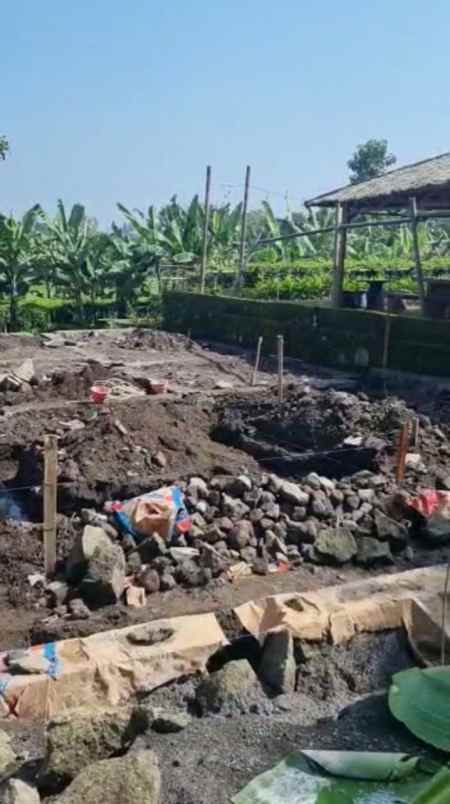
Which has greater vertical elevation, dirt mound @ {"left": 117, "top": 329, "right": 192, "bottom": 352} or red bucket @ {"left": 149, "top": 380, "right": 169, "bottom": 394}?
dirt mound @ {"left": 117, "top": 329, "right": 192, "bottom": 352}

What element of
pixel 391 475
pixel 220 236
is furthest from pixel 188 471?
pixel 220 236

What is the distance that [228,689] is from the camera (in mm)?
4770

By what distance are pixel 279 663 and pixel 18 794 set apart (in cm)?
183

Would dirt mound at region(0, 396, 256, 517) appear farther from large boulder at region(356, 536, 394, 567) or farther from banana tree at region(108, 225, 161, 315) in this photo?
banana tree at region(108, 225, 161, 315)

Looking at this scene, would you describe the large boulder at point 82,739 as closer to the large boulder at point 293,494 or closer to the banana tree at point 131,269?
the large boulder at point 293,494

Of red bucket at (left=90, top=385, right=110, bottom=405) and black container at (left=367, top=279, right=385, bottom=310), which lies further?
black container at (left=367, top=279, right=385, bottom=310)

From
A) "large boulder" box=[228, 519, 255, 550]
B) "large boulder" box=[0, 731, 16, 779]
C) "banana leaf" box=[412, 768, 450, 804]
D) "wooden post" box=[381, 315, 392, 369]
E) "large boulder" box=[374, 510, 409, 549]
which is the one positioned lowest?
"large boulder" box=[0, 731, 16, 779]

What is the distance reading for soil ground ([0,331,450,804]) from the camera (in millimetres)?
4262

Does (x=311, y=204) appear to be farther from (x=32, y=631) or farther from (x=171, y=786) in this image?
(x=171, y=786)

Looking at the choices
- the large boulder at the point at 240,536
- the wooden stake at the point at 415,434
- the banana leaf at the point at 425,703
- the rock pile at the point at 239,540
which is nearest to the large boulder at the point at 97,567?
the rock pile at the point at 239,540

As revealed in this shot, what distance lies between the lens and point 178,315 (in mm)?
26469

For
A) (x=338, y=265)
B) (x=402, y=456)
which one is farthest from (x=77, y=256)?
(x=402, y=456)

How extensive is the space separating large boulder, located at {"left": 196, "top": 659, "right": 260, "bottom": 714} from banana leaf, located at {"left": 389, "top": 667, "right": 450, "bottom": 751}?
30.5 inches

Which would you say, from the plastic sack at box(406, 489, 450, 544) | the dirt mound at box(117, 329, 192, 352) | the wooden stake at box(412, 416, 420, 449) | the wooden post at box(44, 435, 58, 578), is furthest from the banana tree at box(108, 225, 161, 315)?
the wooden post at box(44, 435, 58, 578)
